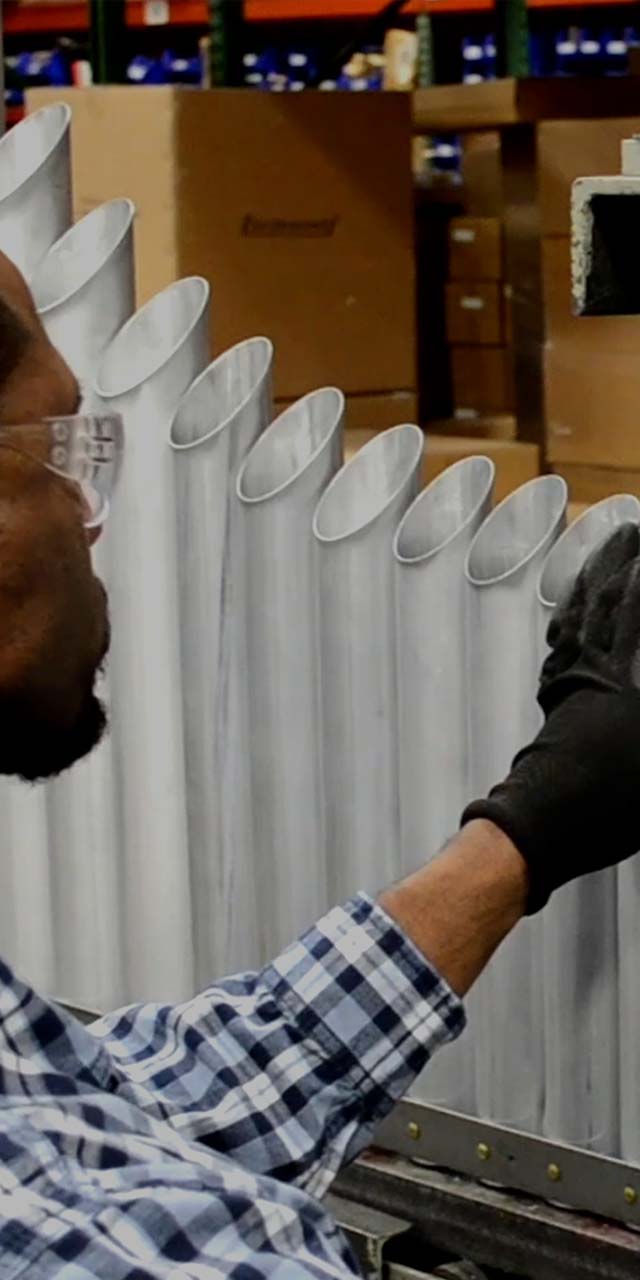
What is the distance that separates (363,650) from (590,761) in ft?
0.84

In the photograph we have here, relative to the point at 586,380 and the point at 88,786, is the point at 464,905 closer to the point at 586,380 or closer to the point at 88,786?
the point at 88,786

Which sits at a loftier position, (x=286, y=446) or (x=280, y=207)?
(x=280, y=207)

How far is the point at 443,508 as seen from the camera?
1323mm

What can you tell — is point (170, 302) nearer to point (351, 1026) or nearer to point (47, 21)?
point (351, 1026)

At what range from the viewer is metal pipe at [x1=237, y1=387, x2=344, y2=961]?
4.49 ft

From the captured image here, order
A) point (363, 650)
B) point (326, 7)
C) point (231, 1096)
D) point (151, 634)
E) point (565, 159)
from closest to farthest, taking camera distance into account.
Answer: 1. point (231, 1096)
2. point (363, 650)
3. point (151, 634)
4. point (565, 159)
5. point (326, 7)

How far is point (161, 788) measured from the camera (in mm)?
1468

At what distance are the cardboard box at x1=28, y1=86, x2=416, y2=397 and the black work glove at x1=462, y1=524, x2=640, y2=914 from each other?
1.16 metres

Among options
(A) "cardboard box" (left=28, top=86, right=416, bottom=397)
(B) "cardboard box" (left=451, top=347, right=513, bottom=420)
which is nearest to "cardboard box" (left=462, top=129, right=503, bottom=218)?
(B) "cardboard box" (left=451, top=347, right=513, bottom=420)

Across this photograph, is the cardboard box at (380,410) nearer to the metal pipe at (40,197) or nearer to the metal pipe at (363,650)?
the metal pipe at (40,197)

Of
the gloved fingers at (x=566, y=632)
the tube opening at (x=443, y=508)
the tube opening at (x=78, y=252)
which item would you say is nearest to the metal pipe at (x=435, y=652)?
the tube opening at (x=443, y=508)

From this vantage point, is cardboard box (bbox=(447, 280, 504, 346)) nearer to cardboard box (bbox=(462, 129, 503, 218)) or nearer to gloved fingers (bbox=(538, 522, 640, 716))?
cardboard box (bbox=(462, 129, 503, 218))

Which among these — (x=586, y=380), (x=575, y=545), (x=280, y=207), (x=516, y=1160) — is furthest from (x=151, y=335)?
(x=586, y=380)

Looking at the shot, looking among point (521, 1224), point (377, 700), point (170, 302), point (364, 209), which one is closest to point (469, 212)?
point (364, 209)
